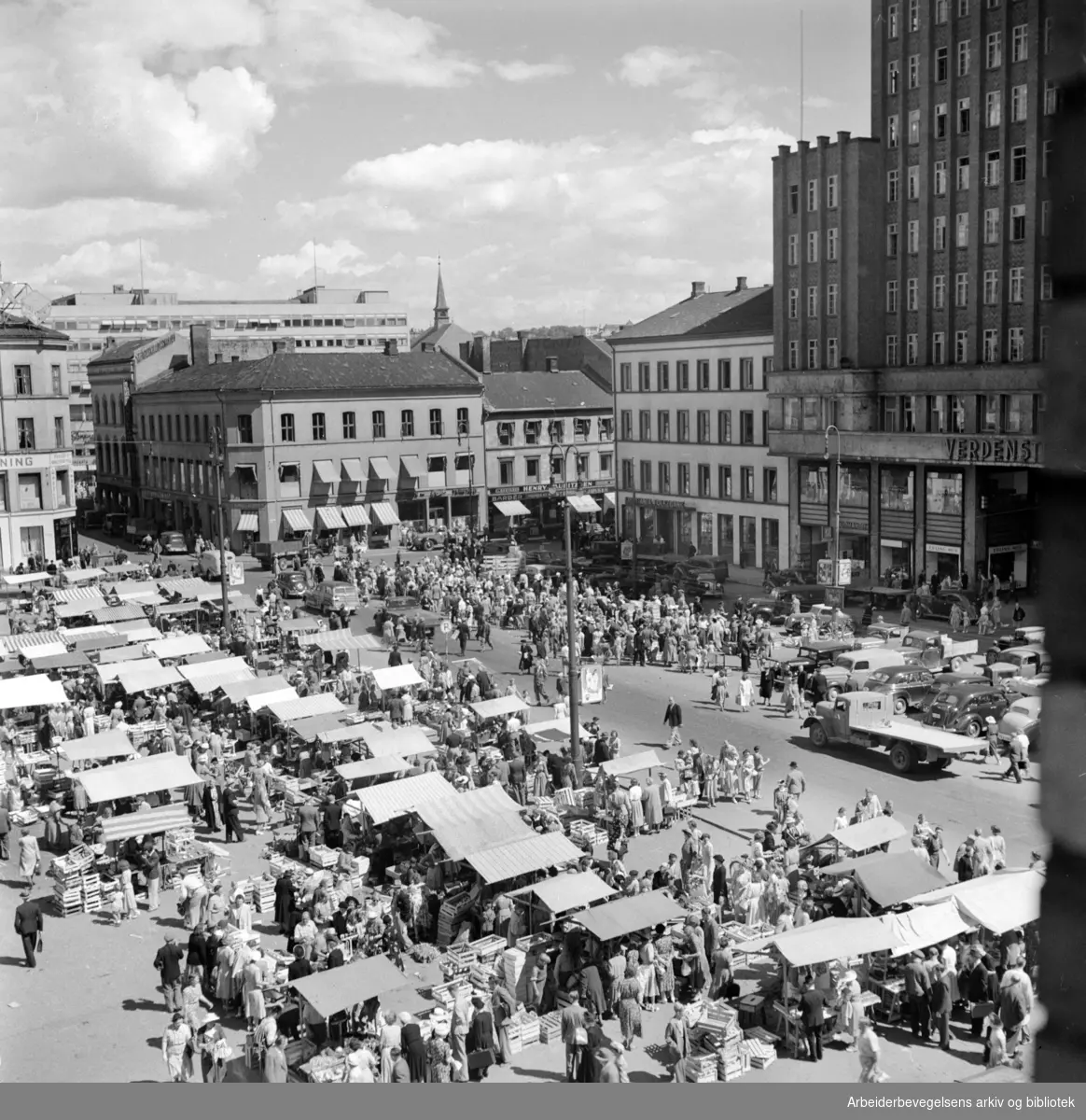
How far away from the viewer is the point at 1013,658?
3944 cm

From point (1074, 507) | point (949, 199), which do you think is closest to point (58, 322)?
point (949, 199)

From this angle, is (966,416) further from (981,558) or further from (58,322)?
(58,322)

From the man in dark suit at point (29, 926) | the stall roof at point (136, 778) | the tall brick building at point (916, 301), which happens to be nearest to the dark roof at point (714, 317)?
the tall brick building at point (916, 301)

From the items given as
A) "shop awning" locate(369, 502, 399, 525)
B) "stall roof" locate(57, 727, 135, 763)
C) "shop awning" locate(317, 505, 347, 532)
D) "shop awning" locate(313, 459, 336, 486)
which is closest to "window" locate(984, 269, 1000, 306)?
"stall roof" locate(57, 727, 135, 763)

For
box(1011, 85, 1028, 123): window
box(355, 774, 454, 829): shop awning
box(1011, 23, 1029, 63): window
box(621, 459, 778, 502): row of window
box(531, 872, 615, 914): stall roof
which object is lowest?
box(531, 872, 615, 914): stall roof

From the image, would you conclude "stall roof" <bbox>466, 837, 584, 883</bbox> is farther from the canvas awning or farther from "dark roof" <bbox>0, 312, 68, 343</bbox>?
the canvas awning

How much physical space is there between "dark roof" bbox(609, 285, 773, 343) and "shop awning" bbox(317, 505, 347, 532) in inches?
804

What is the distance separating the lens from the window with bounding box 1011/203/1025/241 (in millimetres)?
52844

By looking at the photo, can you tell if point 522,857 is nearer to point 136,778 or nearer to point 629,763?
point 629,763

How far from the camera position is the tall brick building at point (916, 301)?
53.8 metres

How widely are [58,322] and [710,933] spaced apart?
13842cm

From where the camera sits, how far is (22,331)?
238 feet

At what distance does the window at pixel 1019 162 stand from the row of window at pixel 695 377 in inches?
677

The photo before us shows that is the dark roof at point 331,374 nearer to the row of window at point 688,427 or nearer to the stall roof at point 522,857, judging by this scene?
the row of window at point 688,427
